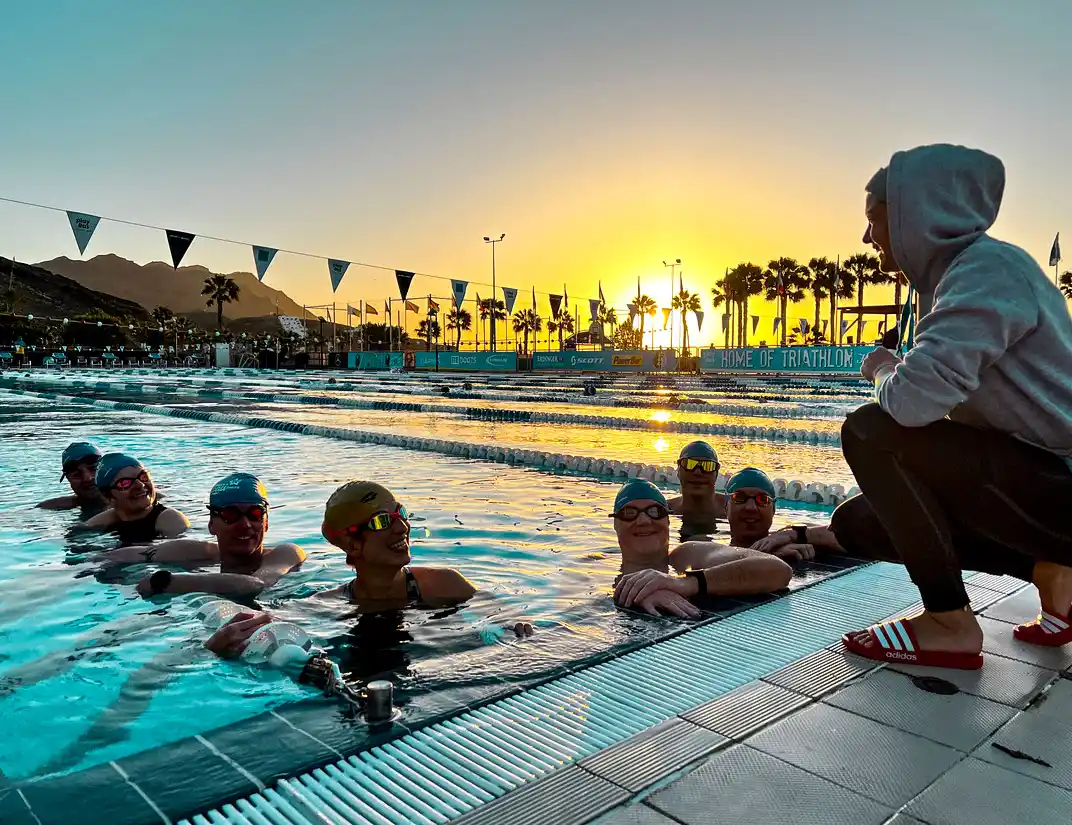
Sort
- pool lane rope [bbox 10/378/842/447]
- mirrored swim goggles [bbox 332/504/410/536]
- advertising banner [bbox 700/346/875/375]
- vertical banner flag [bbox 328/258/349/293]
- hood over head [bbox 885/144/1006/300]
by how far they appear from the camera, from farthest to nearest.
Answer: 1. advertising banner [bbox 700/346/875/375]
2. vertical banner flag [bbox 328/258/349/293]
3. pool lane rope [bbox 10/378/842/447]
4. mirrored swim goggles [bbox 332/504/410/536]
5. hood over head [bbox 885/144/1006/300]

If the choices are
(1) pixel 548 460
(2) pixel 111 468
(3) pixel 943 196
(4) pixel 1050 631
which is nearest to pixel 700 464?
(4) pixel 1050 631

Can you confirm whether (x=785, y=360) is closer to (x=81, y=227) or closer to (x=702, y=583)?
(x=81, y=227)

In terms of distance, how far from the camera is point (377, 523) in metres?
3.46

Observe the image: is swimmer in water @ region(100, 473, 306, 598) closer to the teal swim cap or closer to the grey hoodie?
the teal swim cap

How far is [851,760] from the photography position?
1916 millimetres

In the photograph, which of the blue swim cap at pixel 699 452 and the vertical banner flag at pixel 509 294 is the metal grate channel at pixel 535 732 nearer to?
the blue swim cap at pixel 699 452

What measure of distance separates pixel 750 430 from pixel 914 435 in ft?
34.5

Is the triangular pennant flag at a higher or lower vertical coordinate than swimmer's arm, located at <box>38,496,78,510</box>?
higher

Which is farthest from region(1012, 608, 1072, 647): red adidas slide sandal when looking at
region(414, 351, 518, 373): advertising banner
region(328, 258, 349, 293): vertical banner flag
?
region(414, 351, 518, 373): advertising banner

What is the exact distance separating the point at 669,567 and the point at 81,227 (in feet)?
58.9

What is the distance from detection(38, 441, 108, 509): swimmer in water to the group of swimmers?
500 mm

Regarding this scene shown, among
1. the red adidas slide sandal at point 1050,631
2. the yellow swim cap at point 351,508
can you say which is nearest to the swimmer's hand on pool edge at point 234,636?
the yellow swim cap at point 351,508

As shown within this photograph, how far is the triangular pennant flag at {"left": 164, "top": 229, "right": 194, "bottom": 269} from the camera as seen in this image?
1859 centimetres

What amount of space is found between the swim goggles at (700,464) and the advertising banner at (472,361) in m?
41.0
